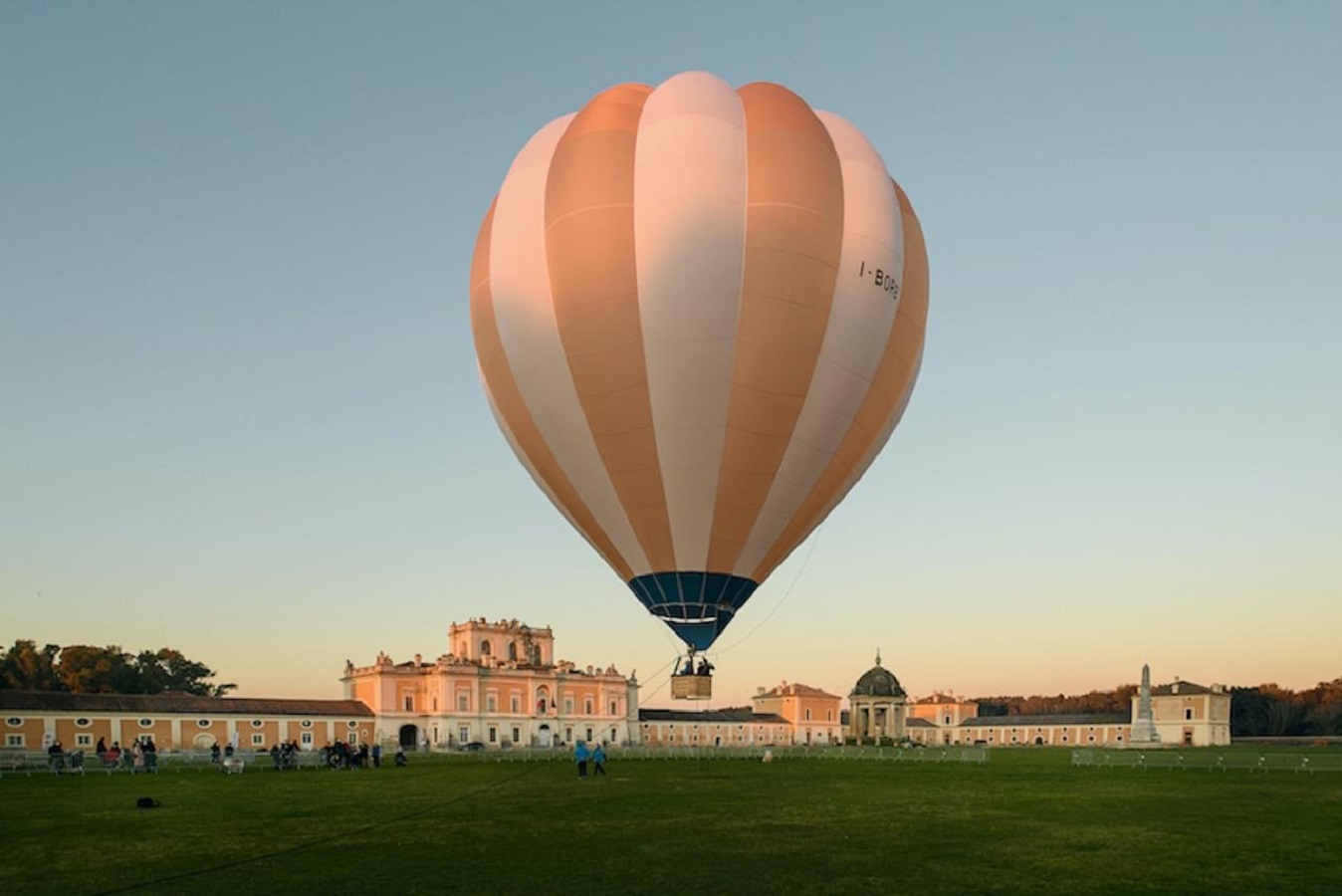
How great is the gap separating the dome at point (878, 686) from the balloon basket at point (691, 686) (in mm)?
68398

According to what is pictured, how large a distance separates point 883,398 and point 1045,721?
94.7 metres

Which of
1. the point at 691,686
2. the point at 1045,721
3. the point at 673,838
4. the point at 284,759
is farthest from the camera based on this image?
the point at 1045,721

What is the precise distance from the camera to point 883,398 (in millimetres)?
21812

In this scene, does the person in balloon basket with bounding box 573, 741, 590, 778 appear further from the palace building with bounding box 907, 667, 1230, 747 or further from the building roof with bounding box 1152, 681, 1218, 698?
the building roof with bounding box 1152, 681, 1218, 698

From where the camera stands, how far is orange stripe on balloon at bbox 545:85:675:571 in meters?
19.6

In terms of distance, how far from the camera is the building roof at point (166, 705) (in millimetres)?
58941

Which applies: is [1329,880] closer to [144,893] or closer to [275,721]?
[144,893]

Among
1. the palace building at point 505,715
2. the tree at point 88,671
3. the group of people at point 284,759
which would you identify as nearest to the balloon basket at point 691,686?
the group of people at point 284,759

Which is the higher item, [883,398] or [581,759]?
[883,398]

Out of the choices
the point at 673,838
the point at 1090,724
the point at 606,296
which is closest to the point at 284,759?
the point at 606,296

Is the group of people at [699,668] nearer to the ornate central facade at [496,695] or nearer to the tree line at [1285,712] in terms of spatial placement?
the ornate central facade at [496,695]

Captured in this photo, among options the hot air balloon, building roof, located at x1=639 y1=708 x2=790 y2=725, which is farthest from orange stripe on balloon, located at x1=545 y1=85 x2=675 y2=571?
building roof, located at x1=639 y1=708 x2=790 y2=725

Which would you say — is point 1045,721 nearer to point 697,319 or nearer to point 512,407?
point 512,407

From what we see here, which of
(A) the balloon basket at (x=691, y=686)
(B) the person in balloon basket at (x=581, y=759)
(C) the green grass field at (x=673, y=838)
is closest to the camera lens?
(C) the green grass field at (x=673, y=838)
